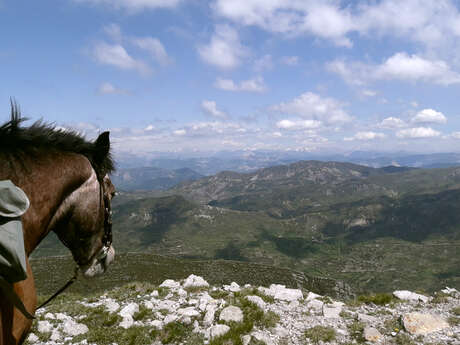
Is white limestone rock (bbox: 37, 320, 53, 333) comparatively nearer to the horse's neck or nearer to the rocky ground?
the rocky ground

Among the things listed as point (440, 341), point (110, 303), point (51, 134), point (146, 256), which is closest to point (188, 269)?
point (146, 256)

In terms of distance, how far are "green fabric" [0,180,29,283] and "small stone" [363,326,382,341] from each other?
9.72 metres

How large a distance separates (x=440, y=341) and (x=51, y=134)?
39.2 ft

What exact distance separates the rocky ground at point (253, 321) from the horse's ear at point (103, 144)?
264 inches

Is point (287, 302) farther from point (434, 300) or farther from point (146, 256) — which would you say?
point (146, 256)

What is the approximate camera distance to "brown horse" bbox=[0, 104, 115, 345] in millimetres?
3652

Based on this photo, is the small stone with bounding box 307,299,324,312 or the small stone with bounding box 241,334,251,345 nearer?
the small stone with bounding box 241,334,251,345

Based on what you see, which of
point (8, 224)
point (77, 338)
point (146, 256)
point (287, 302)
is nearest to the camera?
point (8, 224)

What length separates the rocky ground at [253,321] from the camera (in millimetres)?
8586

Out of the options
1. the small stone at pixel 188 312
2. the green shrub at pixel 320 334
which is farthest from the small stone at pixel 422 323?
the small stone at pixel 188 312

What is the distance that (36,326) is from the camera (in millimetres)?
9750

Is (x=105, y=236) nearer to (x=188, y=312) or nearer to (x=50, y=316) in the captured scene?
(x=188, y=312)

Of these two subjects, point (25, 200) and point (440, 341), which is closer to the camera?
point (25, 200)

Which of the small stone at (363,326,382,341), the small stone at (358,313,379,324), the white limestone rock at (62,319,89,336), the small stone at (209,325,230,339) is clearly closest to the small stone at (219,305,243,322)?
the small stone at (209,325,230,339)
